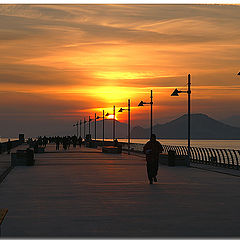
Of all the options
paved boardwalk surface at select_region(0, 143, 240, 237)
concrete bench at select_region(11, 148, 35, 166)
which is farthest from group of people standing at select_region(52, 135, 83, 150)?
paved boardwalk surface at select_region(0, 143, 240, 237)

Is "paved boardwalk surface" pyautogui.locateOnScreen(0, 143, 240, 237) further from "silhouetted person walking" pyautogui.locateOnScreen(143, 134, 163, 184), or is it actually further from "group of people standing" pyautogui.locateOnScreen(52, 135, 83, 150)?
"group of people standing" pyautogui.locateOnScreen(52, 135, 83, 150)

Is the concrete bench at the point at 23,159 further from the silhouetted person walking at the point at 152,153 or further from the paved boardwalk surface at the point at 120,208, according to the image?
the silhouetted person walking at the point at 152,153

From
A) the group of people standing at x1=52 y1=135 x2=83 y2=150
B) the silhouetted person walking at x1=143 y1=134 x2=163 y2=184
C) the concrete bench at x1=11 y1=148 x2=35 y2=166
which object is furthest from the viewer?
the group of people standing at x1=52 y1=135 x2=83 y2=150

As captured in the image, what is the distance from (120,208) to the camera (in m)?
14.0

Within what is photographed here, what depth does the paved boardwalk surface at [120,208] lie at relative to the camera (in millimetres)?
10727

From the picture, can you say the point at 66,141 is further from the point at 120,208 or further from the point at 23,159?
the point at 120,208

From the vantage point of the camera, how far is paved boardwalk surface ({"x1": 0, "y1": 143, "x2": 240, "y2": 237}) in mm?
10727

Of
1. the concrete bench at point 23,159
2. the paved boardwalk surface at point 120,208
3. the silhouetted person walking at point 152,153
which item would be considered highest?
→ the silhouetted person walking at point 152,153

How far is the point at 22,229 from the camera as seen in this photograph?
35.5ft

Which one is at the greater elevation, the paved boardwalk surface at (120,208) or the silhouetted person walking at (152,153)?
the silhouetted person walking at (152,153)

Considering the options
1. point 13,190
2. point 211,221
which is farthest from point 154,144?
point 211,221

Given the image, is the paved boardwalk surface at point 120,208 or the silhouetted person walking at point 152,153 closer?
the paved boardwalk surface at point 120,208

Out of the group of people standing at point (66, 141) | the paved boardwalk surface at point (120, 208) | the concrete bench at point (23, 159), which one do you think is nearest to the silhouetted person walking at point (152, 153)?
the paved boardwalk surface at point (120, 208)

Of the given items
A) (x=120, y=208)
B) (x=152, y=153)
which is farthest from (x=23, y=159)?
(x=120, y=208)
